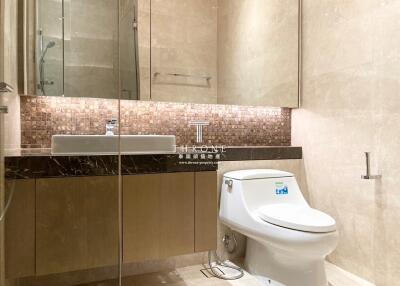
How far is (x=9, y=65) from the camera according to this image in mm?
1365

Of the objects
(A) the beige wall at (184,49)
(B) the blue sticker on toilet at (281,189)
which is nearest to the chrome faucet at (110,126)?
(A) the beige wall at (184,49)

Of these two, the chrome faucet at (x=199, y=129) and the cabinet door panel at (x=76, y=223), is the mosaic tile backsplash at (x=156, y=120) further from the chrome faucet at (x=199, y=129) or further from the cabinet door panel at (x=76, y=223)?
the cabinet door panel at (x=76, y=223)

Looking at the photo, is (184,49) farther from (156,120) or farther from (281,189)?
(281,189)

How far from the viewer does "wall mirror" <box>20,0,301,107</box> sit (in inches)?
67.2

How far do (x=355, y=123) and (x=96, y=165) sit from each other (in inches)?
59.8

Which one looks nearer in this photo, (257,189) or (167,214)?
(167,214)

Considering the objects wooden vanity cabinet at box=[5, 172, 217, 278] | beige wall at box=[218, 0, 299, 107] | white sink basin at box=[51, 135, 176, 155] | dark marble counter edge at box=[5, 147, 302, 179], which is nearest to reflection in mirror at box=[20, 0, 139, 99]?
white sink basin at box=[51, 135, 176, 155]

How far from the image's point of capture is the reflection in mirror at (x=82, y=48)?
1675 millimetres

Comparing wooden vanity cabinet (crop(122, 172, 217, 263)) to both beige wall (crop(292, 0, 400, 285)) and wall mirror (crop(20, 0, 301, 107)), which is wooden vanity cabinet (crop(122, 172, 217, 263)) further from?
beige wall (crop(292, 0, 400, 285))

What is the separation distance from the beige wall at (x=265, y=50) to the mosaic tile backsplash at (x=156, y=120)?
0.14 m

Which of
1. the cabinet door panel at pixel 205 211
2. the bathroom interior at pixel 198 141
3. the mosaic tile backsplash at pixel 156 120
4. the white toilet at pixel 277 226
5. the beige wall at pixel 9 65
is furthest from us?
the mosaic tile backsplash at pixel 156 120

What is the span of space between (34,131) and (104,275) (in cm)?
93

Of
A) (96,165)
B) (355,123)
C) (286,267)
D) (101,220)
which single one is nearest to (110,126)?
(96,165)

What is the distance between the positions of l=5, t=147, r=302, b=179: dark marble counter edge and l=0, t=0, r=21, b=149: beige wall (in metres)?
0.13
